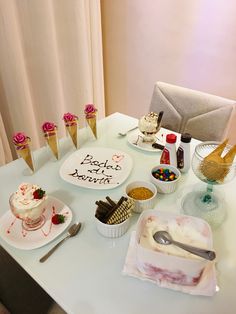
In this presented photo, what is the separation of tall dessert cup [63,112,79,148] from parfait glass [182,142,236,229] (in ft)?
1.75

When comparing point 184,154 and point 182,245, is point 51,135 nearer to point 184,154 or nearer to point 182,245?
Answer: point 184,154

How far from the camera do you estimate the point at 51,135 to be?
108 cm

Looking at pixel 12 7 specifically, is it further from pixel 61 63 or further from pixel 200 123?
pixel 200 123

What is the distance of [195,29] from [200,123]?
30.0 inches

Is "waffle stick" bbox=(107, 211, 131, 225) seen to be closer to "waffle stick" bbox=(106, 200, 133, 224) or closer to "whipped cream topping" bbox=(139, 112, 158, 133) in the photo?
"waffle stick" bbox=(106, 200, 133, 224)

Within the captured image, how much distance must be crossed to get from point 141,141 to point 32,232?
64 centimetres

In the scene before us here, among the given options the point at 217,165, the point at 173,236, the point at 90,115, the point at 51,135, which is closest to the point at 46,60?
the point at 90,115

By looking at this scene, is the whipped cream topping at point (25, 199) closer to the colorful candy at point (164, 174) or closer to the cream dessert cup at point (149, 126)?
the colorful candy at point (164, 174)

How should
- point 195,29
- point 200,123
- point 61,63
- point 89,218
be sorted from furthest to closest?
point 61,63, point 195,29, point 200,123, point 89,218

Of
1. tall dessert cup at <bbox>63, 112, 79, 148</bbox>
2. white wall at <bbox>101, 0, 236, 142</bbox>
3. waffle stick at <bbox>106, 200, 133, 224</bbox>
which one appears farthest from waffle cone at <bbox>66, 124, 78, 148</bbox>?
white wall at <bbox>101, 0, 236, 142</bbox>

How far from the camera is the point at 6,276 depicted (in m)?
1.27

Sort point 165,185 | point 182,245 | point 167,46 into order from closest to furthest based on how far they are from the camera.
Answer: point 182,245 < point 165,185 < point 167,46

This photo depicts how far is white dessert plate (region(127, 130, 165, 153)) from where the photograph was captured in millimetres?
1174

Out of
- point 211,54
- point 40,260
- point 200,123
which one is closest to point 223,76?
point 211,54
